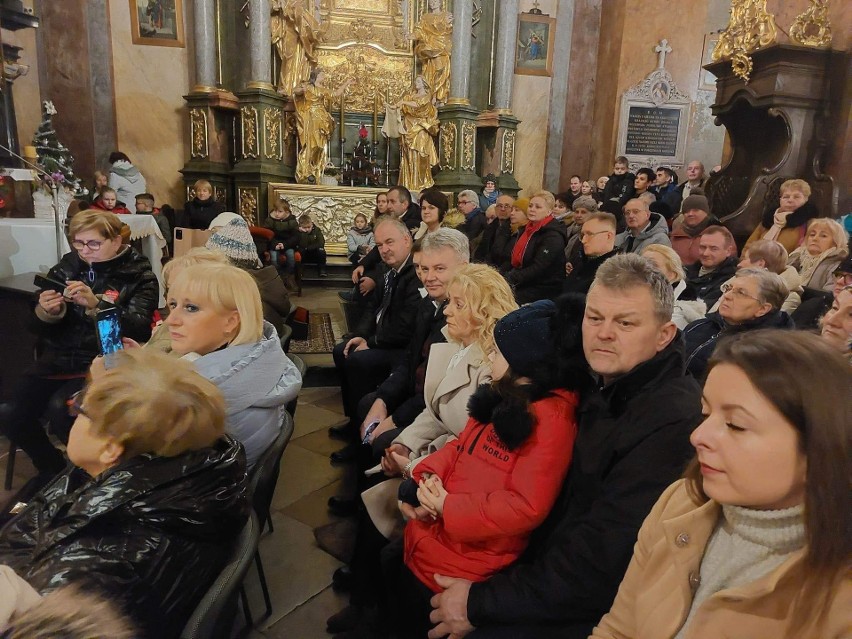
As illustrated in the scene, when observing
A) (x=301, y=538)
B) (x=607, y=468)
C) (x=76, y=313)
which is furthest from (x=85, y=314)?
(x=607, y=468)

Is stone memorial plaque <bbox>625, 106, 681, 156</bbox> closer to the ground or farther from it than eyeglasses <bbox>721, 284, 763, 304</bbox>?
farther from it

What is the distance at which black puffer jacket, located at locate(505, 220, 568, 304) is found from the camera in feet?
15.0

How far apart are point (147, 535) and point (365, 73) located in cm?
1128

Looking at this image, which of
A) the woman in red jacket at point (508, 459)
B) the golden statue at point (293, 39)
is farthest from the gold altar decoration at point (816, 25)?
the golden statue at point (293, 39)

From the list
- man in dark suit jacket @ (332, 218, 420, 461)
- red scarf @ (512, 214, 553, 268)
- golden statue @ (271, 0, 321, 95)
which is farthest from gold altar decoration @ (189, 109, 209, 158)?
man in dark suit jacket @ (332, 218, 420, 461)

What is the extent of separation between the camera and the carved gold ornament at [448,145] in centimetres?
1050

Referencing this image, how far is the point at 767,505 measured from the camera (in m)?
0.94

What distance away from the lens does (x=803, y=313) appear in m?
3.22

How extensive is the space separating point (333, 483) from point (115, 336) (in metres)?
1.44

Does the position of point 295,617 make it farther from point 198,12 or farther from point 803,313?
point 198,12

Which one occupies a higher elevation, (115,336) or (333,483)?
(115,336)

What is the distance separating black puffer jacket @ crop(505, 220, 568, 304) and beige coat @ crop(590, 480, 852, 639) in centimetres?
345

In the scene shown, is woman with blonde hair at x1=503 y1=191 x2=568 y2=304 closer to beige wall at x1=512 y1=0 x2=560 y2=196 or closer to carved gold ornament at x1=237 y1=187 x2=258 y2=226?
carved gold ornament at x1=237 y1=187 x2=258 y2=226

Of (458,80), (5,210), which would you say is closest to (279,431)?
(5,210)
